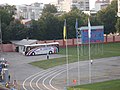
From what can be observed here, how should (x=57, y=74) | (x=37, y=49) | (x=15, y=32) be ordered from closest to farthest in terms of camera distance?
(x=57, y=74)
(x=37, y=49)
(x=15, y=32)

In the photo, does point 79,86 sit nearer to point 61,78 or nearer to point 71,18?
point 61,78

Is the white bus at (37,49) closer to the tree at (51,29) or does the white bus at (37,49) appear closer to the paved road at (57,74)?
the paved road at (57,74)

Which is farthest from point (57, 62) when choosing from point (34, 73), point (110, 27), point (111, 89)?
point (110, 27)

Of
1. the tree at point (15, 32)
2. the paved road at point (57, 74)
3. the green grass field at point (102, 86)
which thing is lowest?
the paved road at point (57, 74)

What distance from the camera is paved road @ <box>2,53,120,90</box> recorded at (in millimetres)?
33819

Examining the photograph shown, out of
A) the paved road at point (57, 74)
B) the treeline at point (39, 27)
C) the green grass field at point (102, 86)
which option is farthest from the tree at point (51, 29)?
the green grass field at point (102, 86)

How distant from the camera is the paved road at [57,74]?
33819mm

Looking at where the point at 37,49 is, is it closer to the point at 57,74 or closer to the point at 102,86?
the point at 57,74

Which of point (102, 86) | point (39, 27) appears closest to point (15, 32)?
point (39, 27)

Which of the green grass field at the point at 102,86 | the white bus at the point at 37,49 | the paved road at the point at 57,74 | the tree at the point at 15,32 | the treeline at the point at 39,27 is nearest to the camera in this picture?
the green grass field at the point at 102,86

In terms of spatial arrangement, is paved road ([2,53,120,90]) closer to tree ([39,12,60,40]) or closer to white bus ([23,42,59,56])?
white bus ([23,42,59,56])

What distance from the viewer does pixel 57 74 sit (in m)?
39.6

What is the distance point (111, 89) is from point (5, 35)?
48.2 metres

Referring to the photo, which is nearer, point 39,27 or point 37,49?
point 37,49
